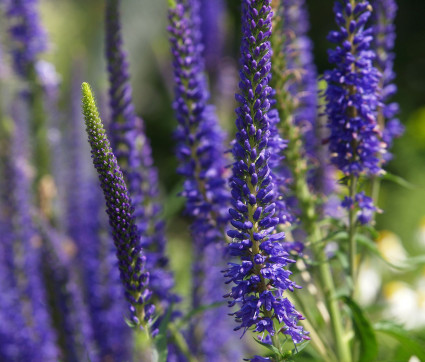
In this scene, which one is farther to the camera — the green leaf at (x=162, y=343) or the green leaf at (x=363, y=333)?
the green leaf at (x=363, y=333)

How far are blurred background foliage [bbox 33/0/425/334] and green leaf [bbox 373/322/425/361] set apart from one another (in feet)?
7.45

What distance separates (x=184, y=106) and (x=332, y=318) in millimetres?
969

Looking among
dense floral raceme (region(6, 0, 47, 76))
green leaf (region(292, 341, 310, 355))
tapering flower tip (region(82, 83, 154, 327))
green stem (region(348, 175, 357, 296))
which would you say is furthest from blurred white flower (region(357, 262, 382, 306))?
tapering flower tip (region(82, 83, 154, 327))

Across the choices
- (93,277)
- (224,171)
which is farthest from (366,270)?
(224,171)

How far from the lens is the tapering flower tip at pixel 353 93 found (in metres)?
1.77

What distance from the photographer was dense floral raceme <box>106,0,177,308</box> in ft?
6.90

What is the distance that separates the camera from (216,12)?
4.95m

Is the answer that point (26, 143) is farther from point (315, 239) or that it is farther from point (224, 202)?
point (315, 239)

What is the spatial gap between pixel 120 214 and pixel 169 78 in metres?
3.18

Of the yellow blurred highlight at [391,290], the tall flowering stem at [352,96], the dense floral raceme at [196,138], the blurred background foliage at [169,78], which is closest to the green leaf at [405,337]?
the tall flowering stem at [352,96]

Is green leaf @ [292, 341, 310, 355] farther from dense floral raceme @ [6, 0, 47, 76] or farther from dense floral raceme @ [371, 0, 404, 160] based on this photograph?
dense floral raceme @ [6, 0, 47, 76]

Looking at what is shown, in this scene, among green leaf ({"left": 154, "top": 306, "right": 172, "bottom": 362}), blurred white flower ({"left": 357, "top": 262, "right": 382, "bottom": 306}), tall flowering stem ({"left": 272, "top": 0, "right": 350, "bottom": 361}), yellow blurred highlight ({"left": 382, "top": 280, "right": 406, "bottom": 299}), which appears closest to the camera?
green leaf ({"left": 154, "top": 306, "right": 172, "bottom": 362})

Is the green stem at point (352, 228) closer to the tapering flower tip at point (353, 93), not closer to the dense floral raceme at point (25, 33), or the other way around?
the tapering flower tip at point (353, 93)

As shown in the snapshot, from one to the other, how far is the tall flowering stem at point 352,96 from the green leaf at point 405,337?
1.37 ft
